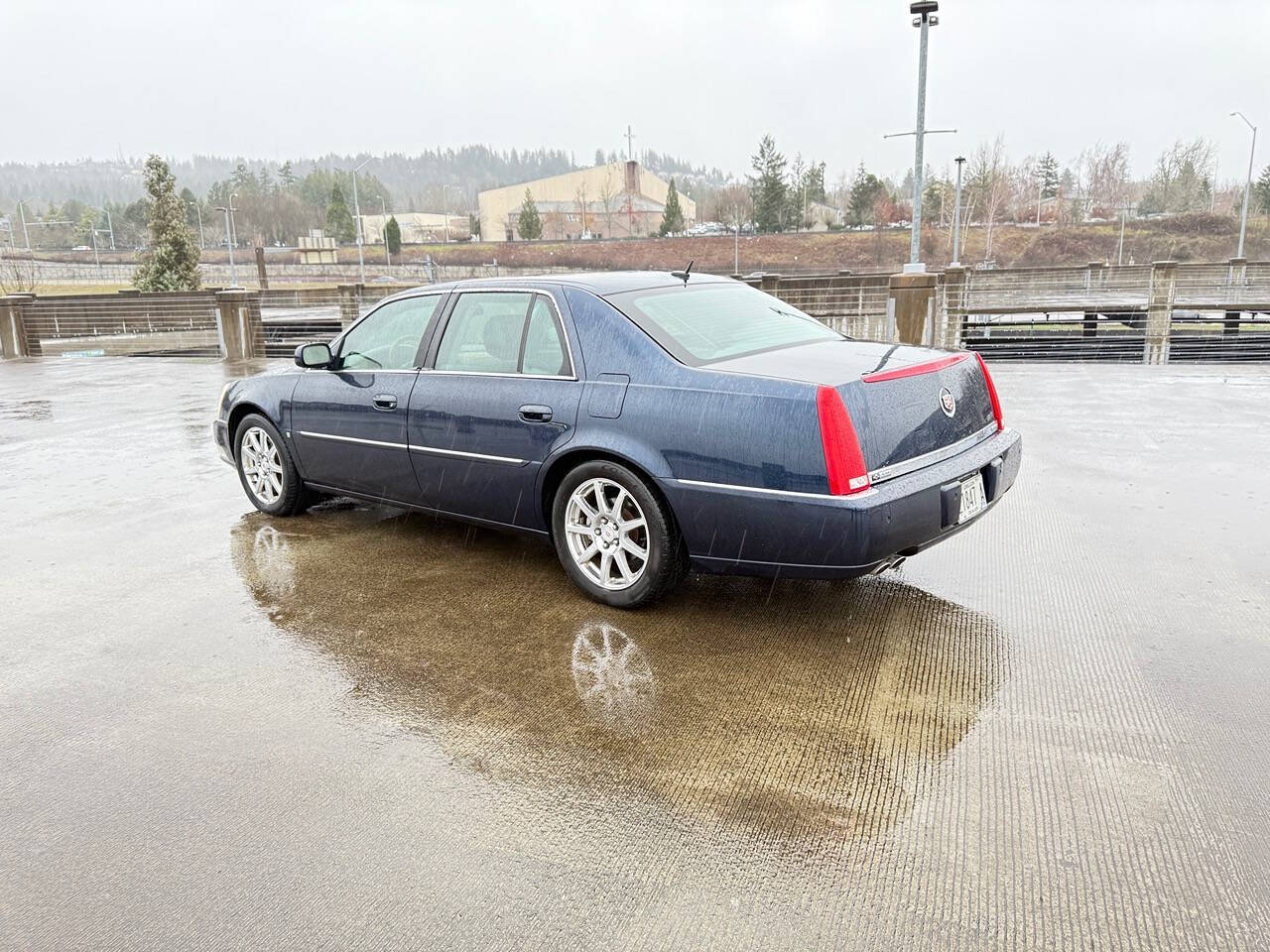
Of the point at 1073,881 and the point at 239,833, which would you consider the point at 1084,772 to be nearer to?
the point at 1073,881

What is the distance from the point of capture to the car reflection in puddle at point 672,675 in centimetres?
289

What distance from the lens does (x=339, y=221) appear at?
107625 millimetres

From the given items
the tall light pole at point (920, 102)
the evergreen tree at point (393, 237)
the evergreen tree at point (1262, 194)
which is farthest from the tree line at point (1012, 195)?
the tall light pole at point (920, 102)

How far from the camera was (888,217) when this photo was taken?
87250 mm

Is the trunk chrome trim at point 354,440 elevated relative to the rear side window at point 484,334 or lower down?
lower down

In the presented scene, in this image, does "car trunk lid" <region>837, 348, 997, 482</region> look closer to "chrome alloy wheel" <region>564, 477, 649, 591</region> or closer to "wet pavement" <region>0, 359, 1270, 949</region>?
"wet pavement" <region>0, 359, 1270, 949</region>

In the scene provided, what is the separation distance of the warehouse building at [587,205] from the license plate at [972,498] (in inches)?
4139

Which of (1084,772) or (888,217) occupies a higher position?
(888,217)

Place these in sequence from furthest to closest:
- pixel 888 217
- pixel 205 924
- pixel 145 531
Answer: pixel 888 217, pixel 145 531, pixel 205 924

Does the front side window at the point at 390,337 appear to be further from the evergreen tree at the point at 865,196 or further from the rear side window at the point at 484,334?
the evergreen tree at the point at 865,196

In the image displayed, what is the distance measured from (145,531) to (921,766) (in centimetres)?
502

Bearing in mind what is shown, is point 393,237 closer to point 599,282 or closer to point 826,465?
point 599,282

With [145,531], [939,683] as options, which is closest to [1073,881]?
[939,683]

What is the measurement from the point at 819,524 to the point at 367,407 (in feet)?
9.43
